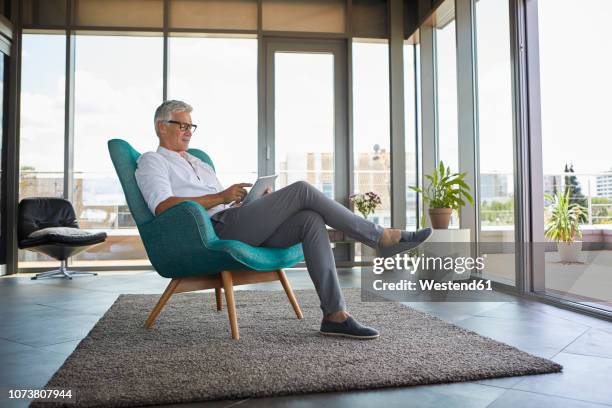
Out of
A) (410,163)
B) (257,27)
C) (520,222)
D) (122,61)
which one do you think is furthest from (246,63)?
(520,222)

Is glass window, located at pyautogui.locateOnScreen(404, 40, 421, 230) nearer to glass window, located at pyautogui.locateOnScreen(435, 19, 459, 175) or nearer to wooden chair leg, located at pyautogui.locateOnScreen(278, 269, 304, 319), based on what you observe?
glass window, located at pyautogui.locateOnScreen(435, 19, 459, 175)

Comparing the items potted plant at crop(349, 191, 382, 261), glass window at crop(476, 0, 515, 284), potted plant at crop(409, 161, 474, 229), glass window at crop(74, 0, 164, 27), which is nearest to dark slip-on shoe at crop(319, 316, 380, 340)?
glass window at crop(476, 0, 515, 284)

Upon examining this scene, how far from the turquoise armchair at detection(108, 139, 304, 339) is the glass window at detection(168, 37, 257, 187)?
2.99 meters

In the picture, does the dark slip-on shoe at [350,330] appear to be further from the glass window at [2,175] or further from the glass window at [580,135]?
the glass window at [2,175]

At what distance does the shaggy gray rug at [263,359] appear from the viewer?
1.49 meters

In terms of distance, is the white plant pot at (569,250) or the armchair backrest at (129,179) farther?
the white plant pot at (569,250)

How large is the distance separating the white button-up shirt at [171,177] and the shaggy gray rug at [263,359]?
576 mm

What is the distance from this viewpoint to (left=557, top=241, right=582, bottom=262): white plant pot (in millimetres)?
2896

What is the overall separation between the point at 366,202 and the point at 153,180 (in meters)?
3.31

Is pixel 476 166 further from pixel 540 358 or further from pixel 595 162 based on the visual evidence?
pixel 540 358

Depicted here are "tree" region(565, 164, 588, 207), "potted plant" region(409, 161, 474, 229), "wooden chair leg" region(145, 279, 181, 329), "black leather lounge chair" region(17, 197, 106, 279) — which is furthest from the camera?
"black leather lounge chair" region(17, 197, 106, 279)

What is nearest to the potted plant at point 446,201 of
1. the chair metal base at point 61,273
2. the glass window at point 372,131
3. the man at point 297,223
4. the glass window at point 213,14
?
the glass window at point 372,131

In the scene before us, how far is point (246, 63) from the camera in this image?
5.50m

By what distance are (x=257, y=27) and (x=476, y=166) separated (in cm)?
280
